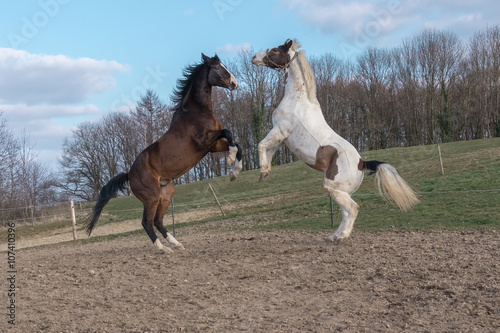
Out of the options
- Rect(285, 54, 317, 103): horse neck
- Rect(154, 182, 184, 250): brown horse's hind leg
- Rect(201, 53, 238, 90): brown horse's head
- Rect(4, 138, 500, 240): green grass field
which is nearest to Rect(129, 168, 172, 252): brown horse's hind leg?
Rect(154, 182, 184, 250): brown horse's hind leg

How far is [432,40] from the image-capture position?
4109 cm

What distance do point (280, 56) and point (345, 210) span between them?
2519mm

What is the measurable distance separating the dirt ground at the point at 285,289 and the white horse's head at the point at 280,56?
2.84 meters

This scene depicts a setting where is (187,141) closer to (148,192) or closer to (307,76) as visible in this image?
(148,192)

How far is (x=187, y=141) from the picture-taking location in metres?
7.26

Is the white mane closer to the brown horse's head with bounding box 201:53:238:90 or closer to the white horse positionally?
the white horse

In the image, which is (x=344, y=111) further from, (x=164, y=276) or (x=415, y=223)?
(x=164, y=276)

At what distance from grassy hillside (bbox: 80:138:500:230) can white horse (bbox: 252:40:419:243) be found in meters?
2.85

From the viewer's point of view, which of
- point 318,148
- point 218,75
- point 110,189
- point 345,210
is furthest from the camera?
point 110,189

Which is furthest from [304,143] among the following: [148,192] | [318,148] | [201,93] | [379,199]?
[379,199]

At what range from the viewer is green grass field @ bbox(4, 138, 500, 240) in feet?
33.7

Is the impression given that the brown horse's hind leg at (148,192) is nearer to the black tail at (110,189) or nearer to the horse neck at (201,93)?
the black tail at (110,189)

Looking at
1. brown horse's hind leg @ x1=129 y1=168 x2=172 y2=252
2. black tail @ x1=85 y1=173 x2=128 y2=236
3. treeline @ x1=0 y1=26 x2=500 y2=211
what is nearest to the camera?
brown horse's hind leg @ x1=129 y1=168 x2=172 y2=252

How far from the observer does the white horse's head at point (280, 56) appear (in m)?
6.83
